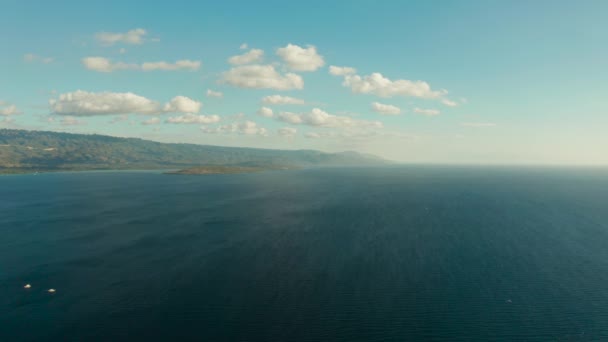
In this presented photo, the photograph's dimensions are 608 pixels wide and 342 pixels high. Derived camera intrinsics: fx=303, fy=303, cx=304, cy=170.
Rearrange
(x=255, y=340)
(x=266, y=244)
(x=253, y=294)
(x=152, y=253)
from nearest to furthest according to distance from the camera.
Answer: (x=255, y=340) < (x=253, y=294) < (x=152, y=253) < (x=266, y=244)

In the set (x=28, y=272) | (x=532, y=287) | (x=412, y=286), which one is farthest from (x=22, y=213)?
(x=532, y=287)

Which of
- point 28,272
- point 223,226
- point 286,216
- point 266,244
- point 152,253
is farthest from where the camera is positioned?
point 286,216

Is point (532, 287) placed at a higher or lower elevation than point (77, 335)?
higher

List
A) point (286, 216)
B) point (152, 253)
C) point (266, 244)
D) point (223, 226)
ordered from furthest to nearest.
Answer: point (286, 216) → point (223, 226) → point (266, 244) → point (152, 253)

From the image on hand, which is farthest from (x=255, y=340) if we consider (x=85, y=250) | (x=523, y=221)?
(x=523, y=221)

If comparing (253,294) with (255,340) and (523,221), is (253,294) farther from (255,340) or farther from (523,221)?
(523,221)

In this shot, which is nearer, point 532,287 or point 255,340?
point 255,340

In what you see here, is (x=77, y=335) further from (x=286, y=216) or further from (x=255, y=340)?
(x=286, y=216)

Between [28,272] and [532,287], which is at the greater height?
[532,287]

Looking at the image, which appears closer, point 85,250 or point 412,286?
point 412,286
